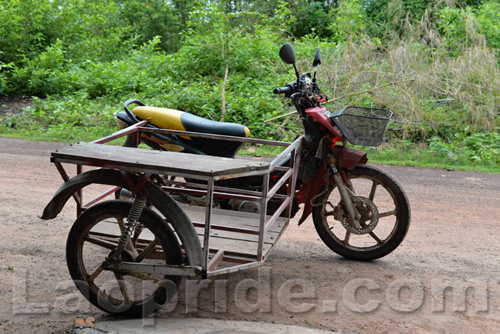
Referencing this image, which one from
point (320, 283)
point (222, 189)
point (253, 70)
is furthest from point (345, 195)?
point (253, 70)

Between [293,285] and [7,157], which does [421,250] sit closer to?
[293,285]

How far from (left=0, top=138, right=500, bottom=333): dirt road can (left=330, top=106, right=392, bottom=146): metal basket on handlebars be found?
3.24 ft

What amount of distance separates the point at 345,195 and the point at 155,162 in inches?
70.1

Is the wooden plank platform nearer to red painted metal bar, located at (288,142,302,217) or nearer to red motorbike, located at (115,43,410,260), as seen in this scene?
red painted metal bar, located at (288,142,302,217)

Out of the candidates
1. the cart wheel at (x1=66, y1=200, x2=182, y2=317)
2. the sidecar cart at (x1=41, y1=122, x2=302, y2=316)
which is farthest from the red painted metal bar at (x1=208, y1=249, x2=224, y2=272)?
the cart wheel at (x1=66, y1=200, x2=182, y2=317)

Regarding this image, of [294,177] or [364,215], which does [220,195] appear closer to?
[294,177]

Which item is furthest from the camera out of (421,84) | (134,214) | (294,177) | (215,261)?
(421,84)

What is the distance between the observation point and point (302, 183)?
438 cm

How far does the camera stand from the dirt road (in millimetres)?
3346

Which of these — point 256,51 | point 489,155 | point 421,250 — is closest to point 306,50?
point 256,51

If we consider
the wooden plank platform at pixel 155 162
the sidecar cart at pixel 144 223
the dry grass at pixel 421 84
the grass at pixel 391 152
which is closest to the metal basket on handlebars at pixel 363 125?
the sidecar cart at pixel 144 223

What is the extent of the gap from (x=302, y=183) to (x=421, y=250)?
4.04 feet

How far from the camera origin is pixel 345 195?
13.8 ft

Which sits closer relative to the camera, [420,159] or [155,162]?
[155,162]
